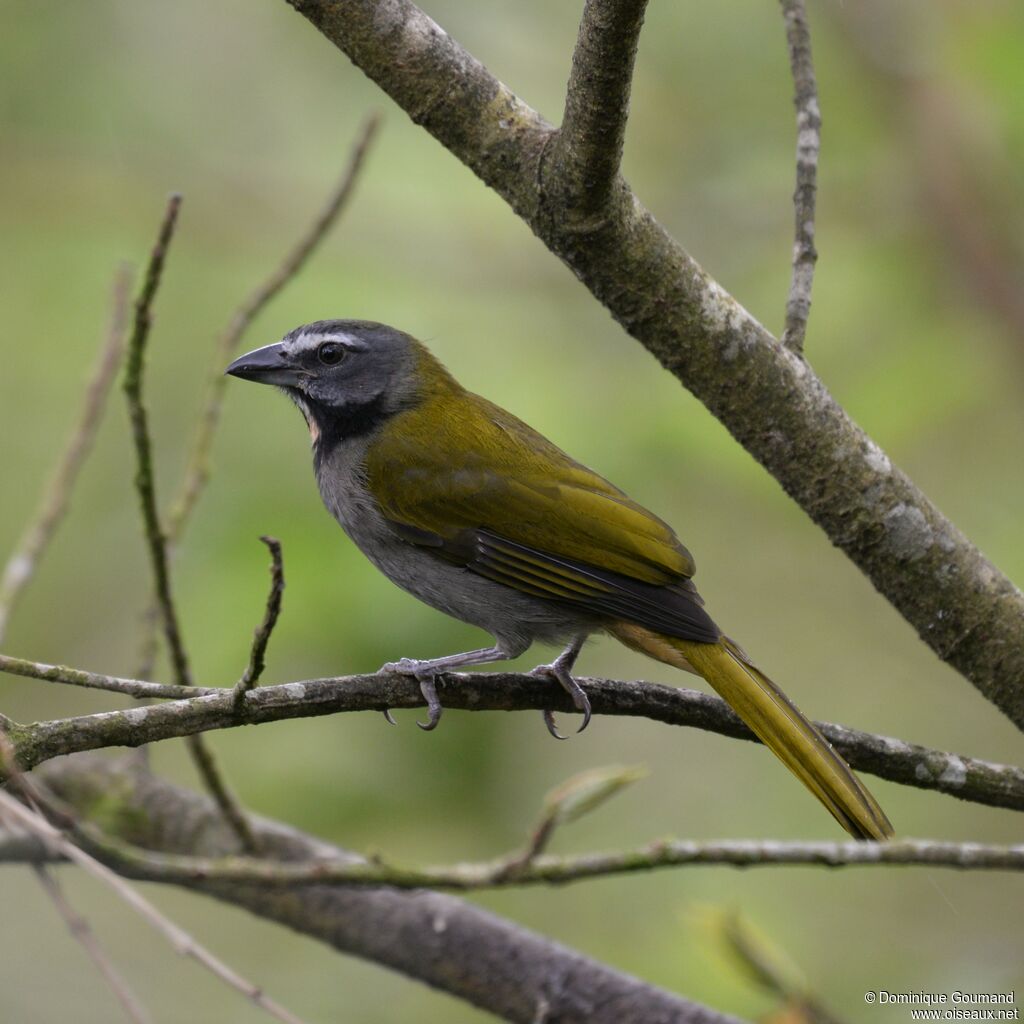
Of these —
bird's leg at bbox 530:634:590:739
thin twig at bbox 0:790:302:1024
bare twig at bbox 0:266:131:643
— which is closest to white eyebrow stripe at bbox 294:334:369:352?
bare twig at bbox 0:266:131:643

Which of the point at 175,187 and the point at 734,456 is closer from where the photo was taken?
the point at 734,456

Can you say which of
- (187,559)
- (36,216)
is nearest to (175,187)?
(36,216)

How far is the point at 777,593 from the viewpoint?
19.5 ft

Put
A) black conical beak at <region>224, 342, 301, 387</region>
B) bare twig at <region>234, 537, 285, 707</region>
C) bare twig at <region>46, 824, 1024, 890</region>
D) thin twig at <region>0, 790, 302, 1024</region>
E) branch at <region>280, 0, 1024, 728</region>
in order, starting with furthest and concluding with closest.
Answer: black conical beak at <region>224, 342, 301, 387</region> < branch at <region>280, 0, 1024, 728</region> < bare twig at <region>234, 537, 285, 707</region> < bare twig at <region>46, 824, 1024, 890</region> < thin twig at <region>0, 790, 302, 1024</region>

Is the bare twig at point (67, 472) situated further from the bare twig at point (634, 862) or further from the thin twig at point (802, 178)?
the thin twig at point (802, 178)

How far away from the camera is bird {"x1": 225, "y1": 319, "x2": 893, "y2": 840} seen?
11.6 feet

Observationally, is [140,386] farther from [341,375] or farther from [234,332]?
[341,375]

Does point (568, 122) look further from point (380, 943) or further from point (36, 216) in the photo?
point (36, 216)

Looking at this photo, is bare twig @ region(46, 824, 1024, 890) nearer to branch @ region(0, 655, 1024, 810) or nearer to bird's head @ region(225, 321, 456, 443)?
branch @ region(0, 655, 1024, 810)

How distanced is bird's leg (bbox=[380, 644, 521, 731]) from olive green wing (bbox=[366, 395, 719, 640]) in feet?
0.72

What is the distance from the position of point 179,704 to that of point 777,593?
4000mm

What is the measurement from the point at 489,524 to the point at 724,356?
116cm

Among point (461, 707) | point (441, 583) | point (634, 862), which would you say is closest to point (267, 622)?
point (634, 862)

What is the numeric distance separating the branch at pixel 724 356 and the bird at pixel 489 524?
47 centimetres
